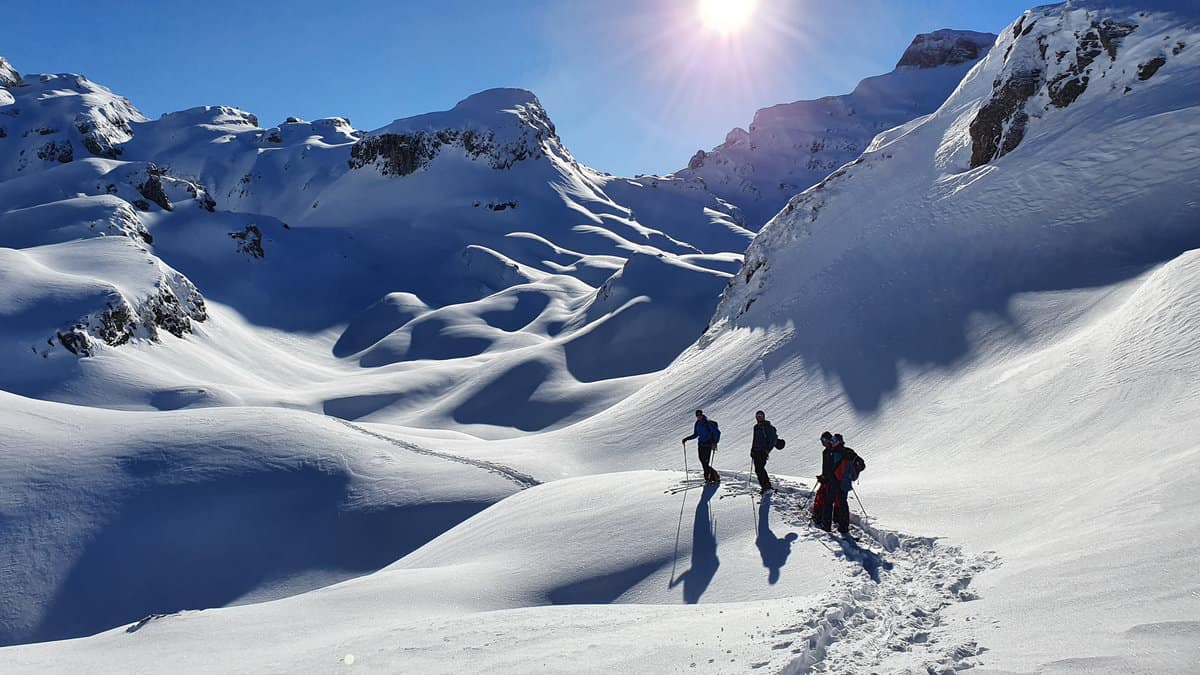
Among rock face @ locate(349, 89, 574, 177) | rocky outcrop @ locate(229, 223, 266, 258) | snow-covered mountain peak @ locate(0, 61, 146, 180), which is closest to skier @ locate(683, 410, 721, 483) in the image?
rocky outcrop @ locate(229, 223, 266, 258)

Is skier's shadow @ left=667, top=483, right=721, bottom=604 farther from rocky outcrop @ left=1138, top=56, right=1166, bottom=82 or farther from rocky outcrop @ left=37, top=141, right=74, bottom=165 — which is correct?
rocky outcrop @ left=37, top=141, right=74, bottom=165

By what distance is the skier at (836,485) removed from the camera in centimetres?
987

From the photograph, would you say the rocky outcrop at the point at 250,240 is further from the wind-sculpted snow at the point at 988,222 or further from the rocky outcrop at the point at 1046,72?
the rocky outcrop at the point at 1046,72

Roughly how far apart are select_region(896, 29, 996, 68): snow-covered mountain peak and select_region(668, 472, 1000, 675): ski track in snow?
159 metres

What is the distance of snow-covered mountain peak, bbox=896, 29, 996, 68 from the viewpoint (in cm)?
14175

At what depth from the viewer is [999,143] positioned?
2478 centimetres

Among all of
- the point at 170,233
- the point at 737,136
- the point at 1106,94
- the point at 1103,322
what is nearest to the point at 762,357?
the point at 1103,322

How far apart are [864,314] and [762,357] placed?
12.3ft

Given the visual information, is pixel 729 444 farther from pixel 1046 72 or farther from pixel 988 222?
pixel 1046 72

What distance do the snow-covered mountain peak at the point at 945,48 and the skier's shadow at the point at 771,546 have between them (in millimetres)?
158676

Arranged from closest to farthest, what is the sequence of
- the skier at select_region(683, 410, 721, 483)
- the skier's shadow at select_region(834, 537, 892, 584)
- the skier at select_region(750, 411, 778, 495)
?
1. the skier's shadow at select_region(834, 537, 892, 584)
2. the skier at select_region(750, 411, 778, 495)
3. the skier at select_region(683, 410, 721, 483)

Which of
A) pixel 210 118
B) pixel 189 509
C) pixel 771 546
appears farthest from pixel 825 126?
pixel 771 546

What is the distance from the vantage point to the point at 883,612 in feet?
22.4

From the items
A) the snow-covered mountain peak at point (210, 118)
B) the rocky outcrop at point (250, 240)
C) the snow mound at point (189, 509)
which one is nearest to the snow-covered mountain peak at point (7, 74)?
the snow-covered mountain peak at point (210, 118)
